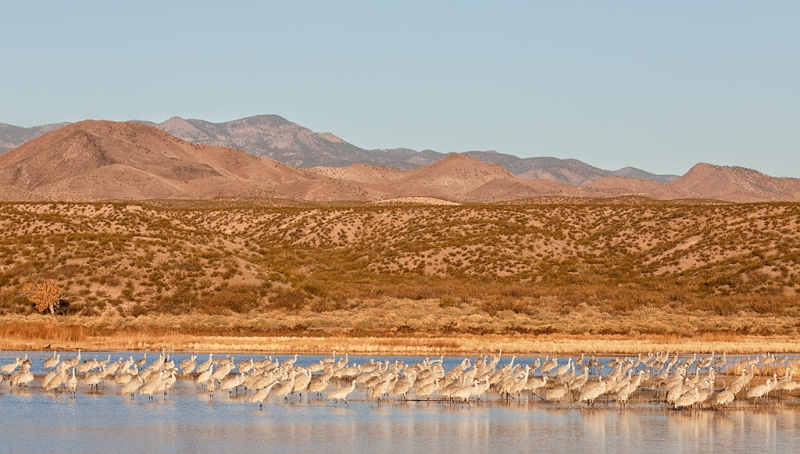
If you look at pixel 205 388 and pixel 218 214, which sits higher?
pixel 218 214

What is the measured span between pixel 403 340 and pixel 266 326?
10.4m

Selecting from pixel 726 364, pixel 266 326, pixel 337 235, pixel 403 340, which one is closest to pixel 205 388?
pixel 403 340

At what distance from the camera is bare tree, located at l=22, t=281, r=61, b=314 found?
55219mm

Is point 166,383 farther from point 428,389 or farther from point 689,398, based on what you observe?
point 689,398

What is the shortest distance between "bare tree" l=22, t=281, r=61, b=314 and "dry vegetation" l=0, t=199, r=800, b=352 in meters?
1.08

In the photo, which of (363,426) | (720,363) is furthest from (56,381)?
(720,363)

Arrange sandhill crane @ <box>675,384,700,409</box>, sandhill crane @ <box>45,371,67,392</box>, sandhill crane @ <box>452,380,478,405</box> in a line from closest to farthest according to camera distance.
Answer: sandhill crane @ <box>675,384,700,409</box>, sandhill crane @ <box>452,380,478,405</box>, sandhill crane @ <box>45,371,67,392</box>

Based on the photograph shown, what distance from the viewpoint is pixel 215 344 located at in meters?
42.2

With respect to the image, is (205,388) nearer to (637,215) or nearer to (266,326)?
(266,326)

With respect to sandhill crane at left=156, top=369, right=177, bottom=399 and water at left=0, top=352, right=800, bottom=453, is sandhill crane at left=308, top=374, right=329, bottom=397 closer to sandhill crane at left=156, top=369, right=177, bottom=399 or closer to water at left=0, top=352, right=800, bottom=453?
water at left=0, top=352, right=800, bottom=453

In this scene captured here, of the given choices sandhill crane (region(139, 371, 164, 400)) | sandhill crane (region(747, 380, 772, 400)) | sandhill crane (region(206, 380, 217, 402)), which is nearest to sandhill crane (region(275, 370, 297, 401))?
sandhill crane (region(206, 380, 217, 402))

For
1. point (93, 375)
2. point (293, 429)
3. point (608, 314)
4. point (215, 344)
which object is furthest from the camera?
point (608, 314)

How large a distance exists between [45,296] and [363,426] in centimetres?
3625

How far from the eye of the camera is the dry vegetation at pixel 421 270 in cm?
5322
